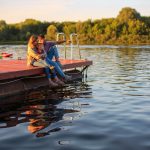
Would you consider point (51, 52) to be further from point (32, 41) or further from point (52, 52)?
point (32, 41)

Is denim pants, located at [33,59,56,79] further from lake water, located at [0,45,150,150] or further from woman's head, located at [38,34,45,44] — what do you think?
lake water, located at [0,45,150,150]

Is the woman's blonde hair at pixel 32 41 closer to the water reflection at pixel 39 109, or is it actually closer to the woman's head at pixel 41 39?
the woman's head at pixel 41 39

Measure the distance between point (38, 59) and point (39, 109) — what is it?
4192 millimetres

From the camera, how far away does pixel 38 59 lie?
1362 centimetres

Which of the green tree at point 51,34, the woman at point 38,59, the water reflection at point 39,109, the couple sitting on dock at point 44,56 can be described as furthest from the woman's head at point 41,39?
the green tree at point 51,34

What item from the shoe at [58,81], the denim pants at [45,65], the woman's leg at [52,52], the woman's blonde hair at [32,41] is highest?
the woman's blonde hair at [32,41]

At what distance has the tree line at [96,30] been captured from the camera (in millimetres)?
81688

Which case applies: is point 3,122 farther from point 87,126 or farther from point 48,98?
point 48,98

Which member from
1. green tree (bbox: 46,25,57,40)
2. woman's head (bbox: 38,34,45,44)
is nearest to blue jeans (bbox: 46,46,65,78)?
woman's head (bbox: 38,34,45,44)

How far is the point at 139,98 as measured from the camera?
11.1 meters

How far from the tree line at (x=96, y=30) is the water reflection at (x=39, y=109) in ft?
221

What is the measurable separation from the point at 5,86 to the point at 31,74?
1330 mm

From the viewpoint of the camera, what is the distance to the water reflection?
8.06 meters

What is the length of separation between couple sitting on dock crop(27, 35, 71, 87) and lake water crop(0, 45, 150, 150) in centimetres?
101
